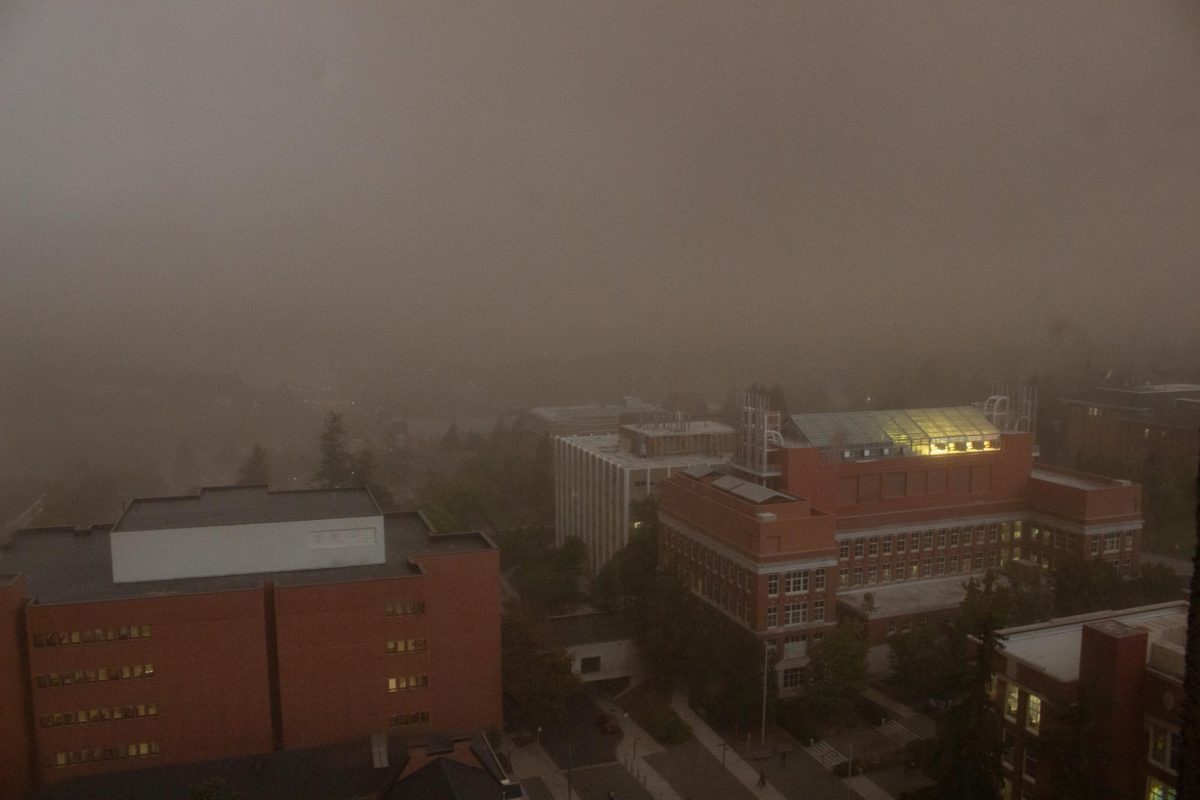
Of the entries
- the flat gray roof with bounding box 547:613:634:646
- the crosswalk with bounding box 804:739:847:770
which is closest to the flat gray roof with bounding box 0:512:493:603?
the flat gray roof with bounding box 547:613:634:646

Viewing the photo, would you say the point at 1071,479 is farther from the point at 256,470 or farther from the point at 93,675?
the point at 256,470

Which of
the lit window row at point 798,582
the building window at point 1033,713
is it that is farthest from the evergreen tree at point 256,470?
the building window at point 1033,713

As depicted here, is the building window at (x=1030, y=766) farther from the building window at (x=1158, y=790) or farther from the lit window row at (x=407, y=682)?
the lit window row at (x=407, y=682)

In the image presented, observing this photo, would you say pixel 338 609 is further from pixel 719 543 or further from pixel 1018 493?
pixel 1018 493

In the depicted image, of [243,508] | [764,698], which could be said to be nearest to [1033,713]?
[764,698]

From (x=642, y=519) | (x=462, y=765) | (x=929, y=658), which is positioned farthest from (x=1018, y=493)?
(x=462, y=765)

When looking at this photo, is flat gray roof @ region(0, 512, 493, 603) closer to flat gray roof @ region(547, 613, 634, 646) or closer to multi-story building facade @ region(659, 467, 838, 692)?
flat gray roof @ region(547, 613, 634, 646)
